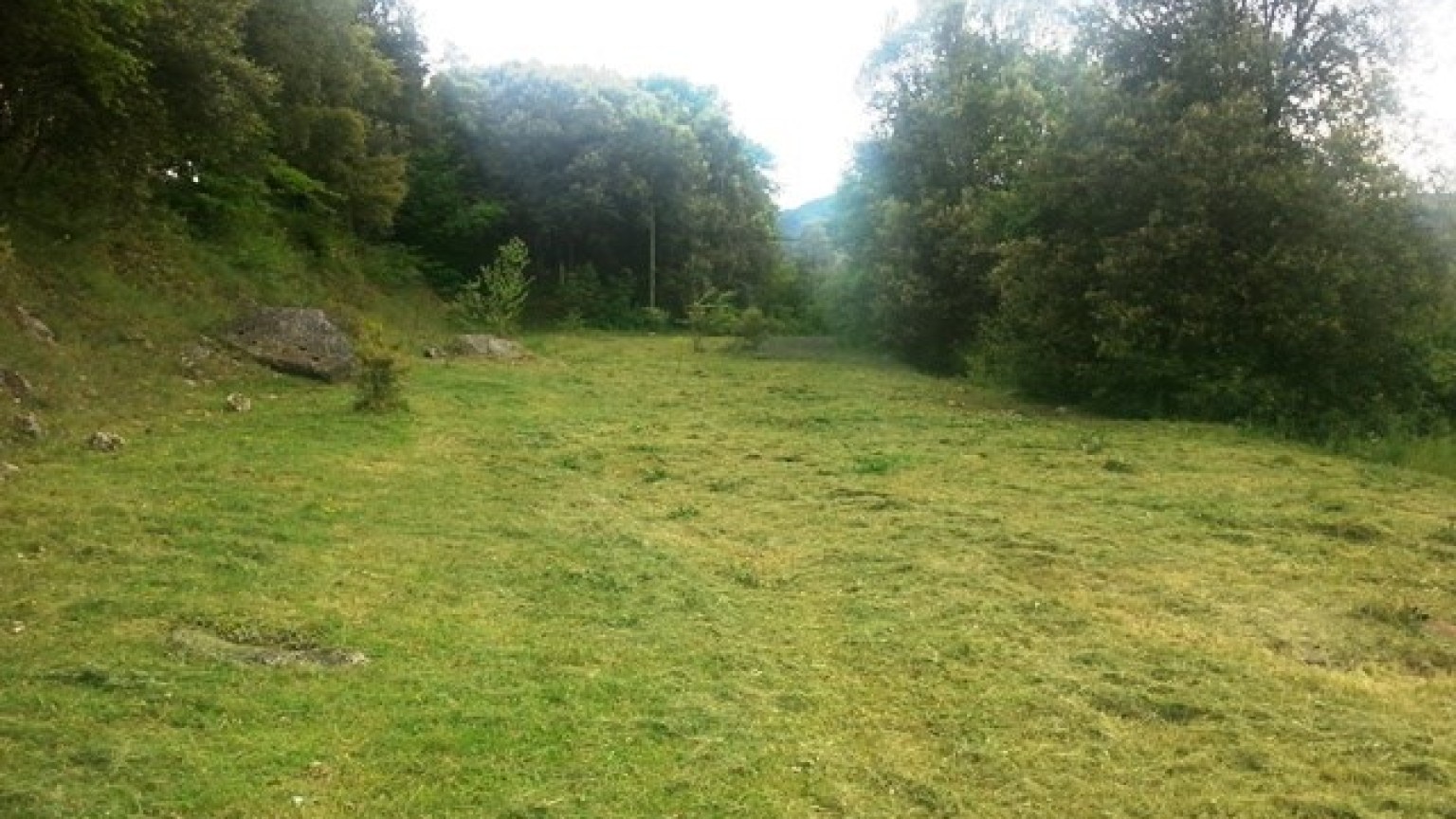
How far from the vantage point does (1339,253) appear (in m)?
13.2

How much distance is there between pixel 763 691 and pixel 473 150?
32.3m

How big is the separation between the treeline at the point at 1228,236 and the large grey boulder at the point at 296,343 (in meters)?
9.98

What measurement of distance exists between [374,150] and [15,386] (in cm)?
2044

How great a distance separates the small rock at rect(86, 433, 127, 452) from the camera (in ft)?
28.4

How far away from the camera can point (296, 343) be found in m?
14.8

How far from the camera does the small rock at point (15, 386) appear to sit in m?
9.34

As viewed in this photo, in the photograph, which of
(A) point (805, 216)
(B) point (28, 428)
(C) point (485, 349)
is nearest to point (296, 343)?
(C) point (485, 349)

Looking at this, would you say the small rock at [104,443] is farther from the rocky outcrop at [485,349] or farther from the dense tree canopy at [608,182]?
the dense tree canopy at [608,182]

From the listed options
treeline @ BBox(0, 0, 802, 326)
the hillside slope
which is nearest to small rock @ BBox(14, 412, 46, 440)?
the hillside slope

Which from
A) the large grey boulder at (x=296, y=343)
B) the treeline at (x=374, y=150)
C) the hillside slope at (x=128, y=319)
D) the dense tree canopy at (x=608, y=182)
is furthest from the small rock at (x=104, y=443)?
the dense tree canopy at (x=608, y=182)

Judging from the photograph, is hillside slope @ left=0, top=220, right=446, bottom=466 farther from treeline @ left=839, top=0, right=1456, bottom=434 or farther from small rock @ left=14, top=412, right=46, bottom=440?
treeline @ left=839, top=0, right=1456, bottom=434

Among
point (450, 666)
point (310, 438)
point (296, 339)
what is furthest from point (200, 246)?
point (450, 666)

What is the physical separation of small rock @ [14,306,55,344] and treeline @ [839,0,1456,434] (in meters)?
12.6

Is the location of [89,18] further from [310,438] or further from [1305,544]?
[1305,544]
